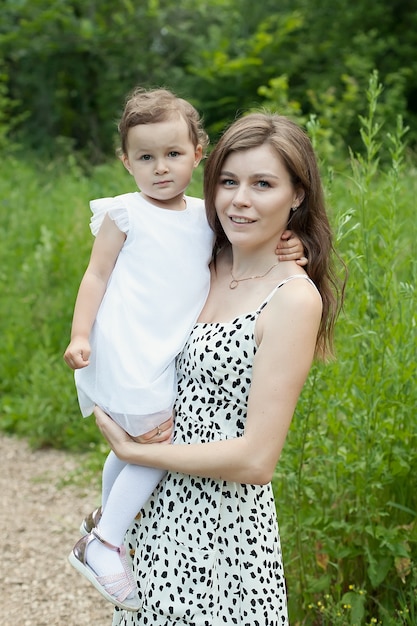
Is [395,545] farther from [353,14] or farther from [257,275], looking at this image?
[353,14]

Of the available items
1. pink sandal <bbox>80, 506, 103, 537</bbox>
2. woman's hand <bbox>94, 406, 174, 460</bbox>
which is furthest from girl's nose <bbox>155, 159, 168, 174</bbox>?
pink sandal <bbox>80, 506, 103, 537</bbox>

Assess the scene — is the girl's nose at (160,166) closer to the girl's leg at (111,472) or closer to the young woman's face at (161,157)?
the young woman's face at (161,157)

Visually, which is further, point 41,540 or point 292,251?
point 41,540

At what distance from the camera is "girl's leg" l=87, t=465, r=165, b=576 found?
1994 millimetres

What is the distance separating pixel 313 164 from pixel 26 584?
2.48 m

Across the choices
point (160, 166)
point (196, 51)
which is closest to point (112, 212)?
point (160, 166)

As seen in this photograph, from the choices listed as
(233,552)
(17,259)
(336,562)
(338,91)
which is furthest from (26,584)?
(338,91)

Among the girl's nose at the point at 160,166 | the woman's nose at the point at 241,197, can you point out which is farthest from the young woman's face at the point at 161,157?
the woman's nose at the point at 241,197

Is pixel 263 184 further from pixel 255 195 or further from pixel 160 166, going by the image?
pixel 160 166

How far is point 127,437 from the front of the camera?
2.02 m

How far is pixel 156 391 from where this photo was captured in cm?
199

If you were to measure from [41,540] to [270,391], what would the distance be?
265 centimetres

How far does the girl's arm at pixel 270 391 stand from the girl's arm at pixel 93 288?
37 centimetres

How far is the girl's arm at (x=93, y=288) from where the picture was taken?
2.04m
